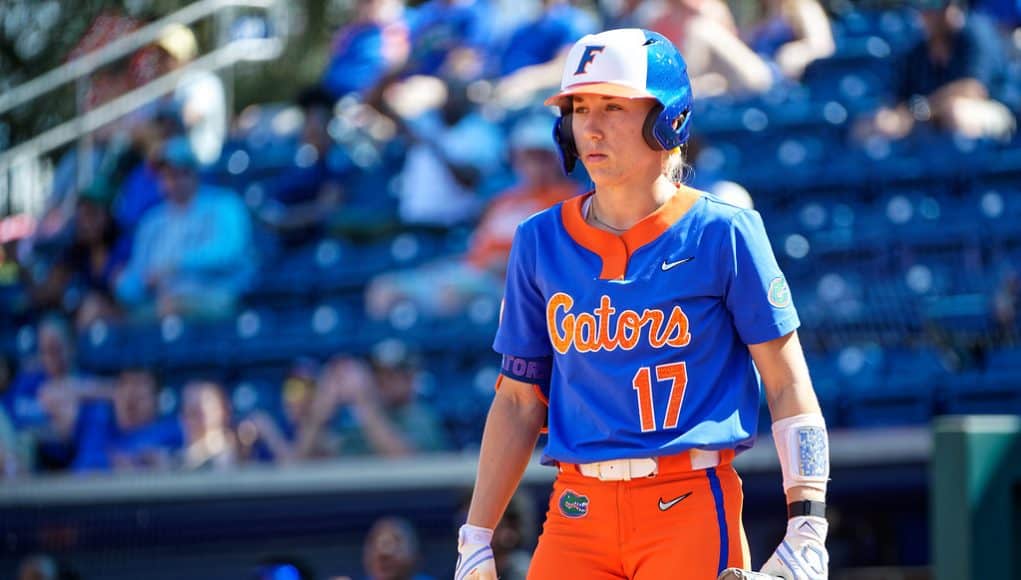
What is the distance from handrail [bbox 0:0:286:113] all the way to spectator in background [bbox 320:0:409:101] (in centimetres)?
171

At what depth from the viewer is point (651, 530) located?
→ 113 inches

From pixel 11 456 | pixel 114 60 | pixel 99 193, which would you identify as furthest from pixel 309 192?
pixel 114 60

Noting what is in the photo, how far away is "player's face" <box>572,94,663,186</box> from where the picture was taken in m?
3.01

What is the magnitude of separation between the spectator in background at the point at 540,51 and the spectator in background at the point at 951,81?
1861 millimetres

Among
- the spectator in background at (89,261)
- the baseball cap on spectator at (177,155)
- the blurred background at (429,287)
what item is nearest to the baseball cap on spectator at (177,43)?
the blurred background at (429,287)

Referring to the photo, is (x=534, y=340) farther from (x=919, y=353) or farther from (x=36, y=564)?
(x=36, y=564)

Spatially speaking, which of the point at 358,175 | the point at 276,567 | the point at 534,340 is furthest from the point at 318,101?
the point at 534,340

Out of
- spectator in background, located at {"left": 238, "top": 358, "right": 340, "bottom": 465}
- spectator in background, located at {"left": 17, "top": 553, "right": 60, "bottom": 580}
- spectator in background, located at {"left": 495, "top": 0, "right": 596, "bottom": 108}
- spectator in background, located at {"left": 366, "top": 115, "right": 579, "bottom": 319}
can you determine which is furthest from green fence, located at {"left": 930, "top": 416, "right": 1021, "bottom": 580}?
spectator in background, located at {"left": 495, "top": 0, "right": 596, "bottom": 108}

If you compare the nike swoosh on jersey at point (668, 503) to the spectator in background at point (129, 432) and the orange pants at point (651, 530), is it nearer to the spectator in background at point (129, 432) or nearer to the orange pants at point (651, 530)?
the orange pants at point (651, 530)

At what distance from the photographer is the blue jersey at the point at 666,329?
9.62 feet

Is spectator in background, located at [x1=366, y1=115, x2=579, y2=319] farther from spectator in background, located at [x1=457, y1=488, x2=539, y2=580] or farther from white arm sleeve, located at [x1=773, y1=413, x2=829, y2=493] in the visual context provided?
white arm sleeve, located at [x1=773, y1=413, x2=829, y2=493]

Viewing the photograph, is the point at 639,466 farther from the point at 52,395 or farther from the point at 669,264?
the point at 52,395

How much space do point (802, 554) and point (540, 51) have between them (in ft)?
21.0

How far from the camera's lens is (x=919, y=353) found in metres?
6.56
